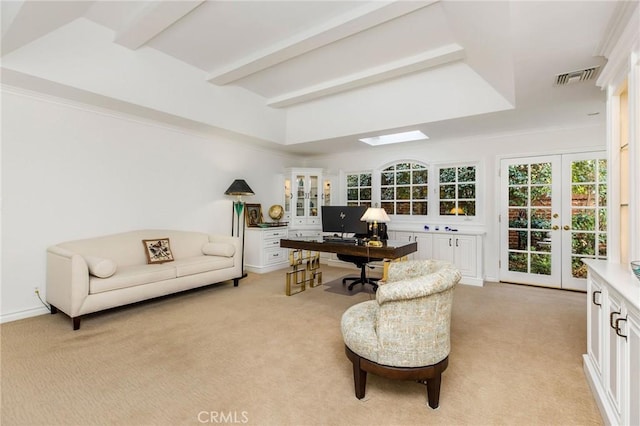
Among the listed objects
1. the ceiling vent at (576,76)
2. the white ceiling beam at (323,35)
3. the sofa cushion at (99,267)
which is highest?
the white ceiling beam at (323,35)

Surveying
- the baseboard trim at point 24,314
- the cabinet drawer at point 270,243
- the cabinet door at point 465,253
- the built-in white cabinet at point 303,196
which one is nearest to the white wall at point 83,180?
the baseboard trim at point 24,314

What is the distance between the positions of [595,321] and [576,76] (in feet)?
7.06

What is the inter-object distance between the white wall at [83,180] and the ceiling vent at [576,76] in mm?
4624

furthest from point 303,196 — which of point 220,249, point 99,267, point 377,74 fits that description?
point 99,267

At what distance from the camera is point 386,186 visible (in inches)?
237

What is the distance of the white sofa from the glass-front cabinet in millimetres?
1900

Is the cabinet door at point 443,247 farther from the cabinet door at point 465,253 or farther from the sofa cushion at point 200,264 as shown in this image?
the sofa cushion at point 200,264

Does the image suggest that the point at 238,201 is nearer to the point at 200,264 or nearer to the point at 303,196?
the point at 303,196

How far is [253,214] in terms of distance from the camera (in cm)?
580

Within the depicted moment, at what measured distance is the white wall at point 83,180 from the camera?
3.18m

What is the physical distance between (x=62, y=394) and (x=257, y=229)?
12.1ft

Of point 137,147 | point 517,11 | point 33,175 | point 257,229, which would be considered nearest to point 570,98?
point 517,11

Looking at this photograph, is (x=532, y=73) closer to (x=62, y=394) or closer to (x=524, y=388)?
(x=524, y=388)

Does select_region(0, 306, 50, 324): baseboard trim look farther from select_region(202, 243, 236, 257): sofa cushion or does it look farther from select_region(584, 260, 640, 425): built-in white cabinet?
select_region(584, 260, 640, 425): built-in white cabinet
